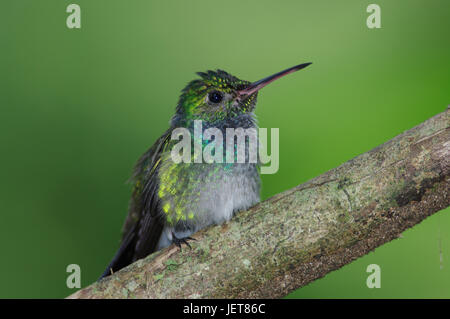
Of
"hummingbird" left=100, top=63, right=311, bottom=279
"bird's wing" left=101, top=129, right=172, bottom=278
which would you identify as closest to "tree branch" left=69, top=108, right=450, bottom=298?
"hummingbird" left=100, top=63, right=311, bottom=279

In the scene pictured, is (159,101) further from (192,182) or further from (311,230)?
(311,230)

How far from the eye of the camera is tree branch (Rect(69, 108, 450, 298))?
1.80 meters

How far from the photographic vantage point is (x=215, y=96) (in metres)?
2.63

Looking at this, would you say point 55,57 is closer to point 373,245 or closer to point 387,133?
point 387,133

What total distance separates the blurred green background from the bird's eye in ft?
1.52

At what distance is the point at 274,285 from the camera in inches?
76.0

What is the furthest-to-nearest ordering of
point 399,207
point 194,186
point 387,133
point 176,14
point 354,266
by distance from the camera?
point 176,14 → point 354,266 → point 387,133 → point 194,186 → point 399,207

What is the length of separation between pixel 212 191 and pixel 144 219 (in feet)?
1.73

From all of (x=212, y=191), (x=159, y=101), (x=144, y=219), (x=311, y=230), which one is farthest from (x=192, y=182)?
(x=159, y=101)

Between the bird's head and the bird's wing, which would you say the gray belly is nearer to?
the bird's wing

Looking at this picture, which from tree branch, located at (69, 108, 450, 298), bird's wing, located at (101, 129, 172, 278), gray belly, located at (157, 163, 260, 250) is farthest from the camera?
bird's wing, located at (101, 129, 172, 278)

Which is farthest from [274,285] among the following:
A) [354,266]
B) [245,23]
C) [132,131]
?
[245,23]

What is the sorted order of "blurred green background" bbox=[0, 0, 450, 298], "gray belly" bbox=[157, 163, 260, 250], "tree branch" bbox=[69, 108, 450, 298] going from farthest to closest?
"blurred green background" bbox=[0, 0, 450, 298] → "gray belly" bbox=[157, 163, 260, 250] → "tree branch" bbox=[69, 108, 450, 298]
